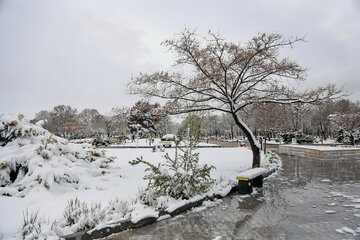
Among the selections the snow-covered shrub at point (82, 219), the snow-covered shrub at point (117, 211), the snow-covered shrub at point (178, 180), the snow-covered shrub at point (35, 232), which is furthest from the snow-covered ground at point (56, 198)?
the snow-covered shrub at point (178, 180)

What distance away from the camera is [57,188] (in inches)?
272

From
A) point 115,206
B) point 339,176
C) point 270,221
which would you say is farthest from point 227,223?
point 339,176

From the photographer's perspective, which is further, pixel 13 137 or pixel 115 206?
pixel 13 137

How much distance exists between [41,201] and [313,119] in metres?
65.2

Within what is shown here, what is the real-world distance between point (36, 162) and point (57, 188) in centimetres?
113

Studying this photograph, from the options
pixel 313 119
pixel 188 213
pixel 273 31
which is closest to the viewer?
pixel 188 213

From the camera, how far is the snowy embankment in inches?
179

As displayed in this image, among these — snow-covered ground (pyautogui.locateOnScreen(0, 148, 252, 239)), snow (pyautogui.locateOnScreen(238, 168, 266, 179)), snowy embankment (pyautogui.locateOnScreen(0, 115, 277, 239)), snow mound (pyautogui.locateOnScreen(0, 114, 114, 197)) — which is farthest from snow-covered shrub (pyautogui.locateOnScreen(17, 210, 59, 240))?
snow (pyautogui.locateOnScreen(238, 168, 266, 179))

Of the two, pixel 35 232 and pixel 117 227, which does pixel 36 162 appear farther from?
pixel 117 227

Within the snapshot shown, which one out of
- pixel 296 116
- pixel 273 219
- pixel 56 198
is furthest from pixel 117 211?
pixel 296 116

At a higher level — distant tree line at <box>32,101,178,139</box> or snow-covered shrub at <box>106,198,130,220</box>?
distant tree line at <box>32,101,178,139</box>

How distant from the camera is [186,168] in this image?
6879 mm

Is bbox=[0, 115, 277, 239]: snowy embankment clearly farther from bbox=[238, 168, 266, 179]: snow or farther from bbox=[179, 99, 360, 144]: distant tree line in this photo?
bbox=[179, 99, 360, 144]: distant tree line

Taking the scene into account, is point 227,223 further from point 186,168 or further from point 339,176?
point 339,176
